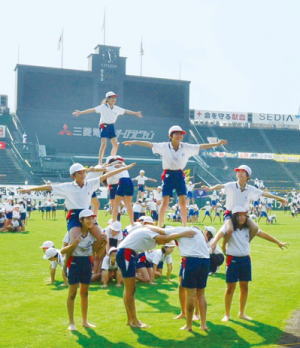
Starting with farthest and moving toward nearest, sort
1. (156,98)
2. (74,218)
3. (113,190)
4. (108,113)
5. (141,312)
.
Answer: (156,98)
(108,113)
(113,190)
(141,312)
(74,218)

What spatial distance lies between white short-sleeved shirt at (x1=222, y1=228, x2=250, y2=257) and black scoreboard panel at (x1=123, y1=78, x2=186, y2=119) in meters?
44.8

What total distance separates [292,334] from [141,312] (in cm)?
296

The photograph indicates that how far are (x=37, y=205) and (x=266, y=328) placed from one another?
3851cm

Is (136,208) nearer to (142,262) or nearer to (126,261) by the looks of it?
(142,262)

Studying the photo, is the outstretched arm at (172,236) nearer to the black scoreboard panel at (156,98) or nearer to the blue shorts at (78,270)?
the blue shorts at (78,270)

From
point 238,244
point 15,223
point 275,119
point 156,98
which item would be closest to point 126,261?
point 238,244

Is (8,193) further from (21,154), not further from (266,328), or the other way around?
(266,328)

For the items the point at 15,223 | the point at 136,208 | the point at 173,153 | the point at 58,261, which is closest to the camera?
the point at 173,153

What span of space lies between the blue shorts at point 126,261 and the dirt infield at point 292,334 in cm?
274

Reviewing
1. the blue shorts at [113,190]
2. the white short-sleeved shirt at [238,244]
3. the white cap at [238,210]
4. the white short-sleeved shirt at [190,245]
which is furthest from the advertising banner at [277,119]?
the white short-sleeved shirt at [190,245]

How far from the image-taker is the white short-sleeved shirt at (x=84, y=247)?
963 cm

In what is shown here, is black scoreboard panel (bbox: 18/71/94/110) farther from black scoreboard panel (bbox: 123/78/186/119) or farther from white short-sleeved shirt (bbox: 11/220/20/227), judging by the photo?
white short-sleeved shirt (bbox: 11/220/20/227)

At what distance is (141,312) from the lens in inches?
434

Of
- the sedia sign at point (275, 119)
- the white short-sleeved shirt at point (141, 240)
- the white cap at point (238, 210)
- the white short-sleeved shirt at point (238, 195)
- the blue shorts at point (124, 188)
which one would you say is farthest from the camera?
the sedia sign at point (275, 119)
